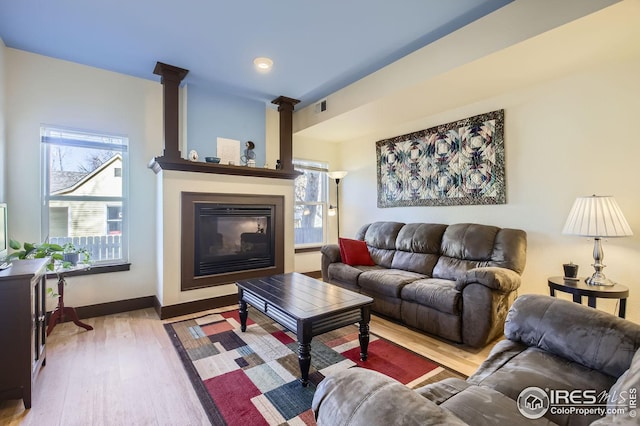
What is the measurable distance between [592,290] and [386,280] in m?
1.62

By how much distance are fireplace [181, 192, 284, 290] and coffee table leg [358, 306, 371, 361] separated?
6.57ft

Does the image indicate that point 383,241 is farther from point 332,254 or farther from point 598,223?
point 598,223

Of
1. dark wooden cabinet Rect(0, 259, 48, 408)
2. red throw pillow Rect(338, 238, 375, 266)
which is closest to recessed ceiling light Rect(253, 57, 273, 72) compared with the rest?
red throw pillow Rect(338, 238, 375, 266)

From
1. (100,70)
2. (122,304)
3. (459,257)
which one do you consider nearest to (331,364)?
(459,257)

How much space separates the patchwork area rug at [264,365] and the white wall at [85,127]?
1.03m

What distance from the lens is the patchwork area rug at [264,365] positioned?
5.74 ft

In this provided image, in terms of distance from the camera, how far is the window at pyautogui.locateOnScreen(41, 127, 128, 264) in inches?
122

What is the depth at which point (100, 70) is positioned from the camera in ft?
10.8

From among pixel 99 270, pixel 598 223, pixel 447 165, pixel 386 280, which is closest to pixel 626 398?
pixel 598 223

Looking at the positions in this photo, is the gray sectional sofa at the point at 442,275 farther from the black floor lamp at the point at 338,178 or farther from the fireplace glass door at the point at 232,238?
the black floor lamp at the point at 338,178

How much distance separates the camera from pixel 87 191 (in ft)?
10.8

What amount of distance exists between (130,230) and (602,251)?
4701mm

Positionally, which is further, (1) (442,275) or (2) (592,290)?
(1) (442,275)

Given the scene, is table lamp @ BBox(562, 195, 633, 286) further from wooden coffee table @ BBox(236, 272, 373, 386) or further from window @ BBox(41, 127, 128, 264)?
window @ BBox(41, 127, 128, 264)
